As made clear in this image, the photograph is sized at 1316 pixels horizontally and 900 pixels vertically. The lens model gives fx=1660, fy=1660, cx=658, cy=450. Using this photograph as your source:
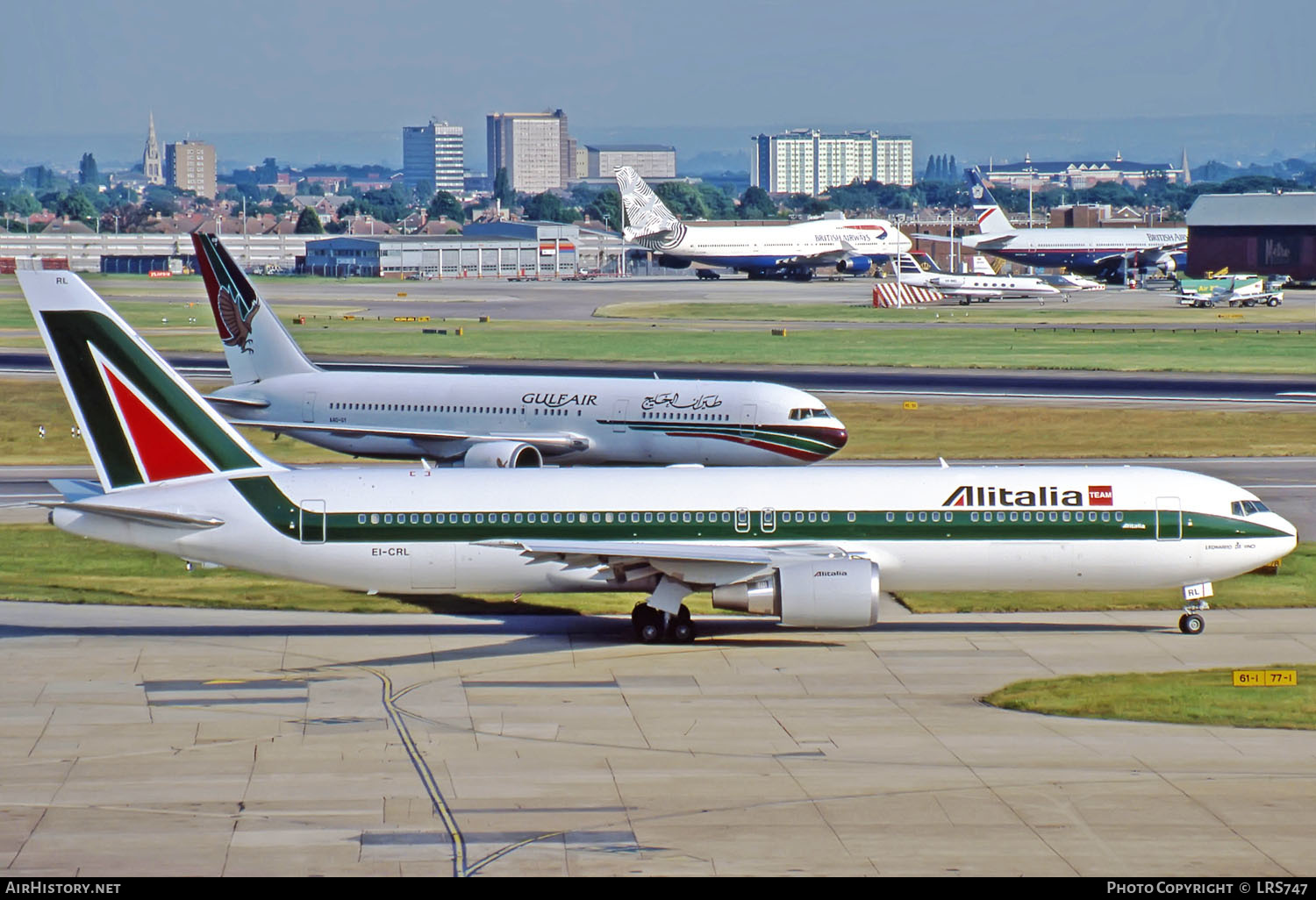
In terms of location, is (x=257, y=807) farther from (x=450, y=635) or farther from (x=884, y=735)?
(x=450, y=635)

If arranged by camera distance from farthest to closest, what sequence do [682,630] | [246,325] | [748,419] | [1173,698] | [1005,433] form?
[1005,433] < [246,325] < [748,419] < [682,630] < [1173,698]

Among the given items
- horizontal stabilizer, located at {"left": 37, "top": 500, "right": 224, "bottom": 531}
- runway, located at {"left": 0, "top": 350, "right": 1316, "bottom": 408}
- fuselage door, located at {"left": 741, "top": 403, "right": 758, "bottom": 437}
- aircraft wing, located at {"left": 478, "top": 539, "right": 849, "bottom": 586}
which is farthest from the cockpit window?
runway, located at {"left": 0, "top": 350, "right": 1316, "bottom": 408}

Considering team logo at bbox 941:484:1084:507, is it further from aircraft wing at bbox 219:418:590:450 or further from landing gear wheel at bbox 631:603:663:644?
aircraft wing at bbox 219:418:590:450

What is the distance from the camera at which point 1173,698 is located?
1282 inches

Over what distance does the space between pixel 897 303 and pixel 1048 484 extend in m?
126

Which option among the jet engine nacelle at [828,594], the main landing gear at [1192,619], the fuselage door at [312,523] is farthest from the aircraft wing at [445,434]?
the main landing gear at [1192,619]

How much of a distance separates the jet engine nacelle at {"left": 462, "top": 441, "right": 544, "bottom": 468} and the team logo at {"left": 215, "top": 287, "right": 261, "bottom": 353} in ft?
35.5

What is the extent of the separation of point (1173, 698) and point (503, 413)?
34.1 metres

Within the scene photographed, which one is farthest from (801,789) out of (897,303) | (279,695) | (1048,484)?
(897,303)

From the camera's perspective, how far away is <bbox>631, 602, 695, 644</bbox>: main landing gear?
126ft

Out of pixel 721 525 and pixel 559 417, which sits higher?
pixel 559 417

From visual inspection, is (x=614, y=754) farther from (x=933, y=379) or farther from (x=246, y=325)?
(x=933, y=379)

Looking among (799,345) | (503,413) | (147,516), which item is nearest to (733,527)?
(147,516)

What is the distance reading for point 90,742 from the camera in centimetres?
2972
